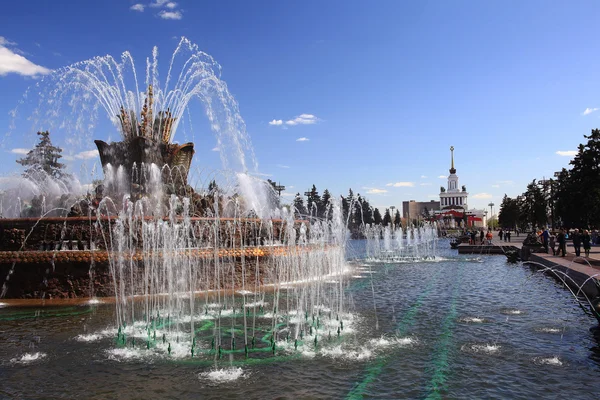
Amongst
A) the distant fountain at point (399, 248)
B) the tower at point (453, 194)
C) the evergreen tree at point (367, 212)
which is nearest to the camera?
the distant fountain at point (399, 248)

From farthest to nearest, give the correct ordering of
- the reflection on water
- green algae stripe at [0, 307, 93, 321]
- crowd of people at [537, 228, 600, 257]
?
crowd of people at [537, 228, 600, 257]
green algae stripe at [0, 307, 93, 321]
the reflection on water

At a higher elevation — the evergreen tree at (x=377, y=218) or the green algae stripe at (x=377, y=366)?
the evergreen tree at (x=377, y=218)

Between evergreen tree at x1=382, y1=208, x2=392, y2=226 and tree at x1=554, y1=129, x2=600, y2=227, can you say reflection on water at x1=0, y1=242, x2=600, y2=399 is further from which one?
evergreen tree at x1=382, y1=208, x2=392, y2=226

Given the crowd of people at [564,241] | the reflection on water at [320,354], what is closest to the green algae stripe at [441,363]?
the reflection on water at [320,354]

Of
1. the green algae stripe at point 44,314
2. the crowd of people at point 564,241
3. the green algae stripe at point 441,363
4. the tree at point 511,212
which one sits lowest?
the green algae stripe at point 441,363

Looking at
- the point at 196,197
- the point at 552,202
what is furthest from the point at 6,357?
the point at 552,202

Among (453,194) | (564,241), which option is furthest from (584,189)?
(453,194)

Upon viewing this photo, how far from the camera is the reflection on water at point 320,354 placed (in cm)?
607

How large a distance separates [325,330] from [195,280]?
6.01m

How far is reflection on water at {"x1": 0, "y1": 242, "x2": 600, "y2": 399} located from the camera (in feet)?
19.9

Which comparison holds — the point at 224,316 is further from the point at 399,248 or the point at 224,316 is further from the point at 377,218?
the point at 377,218

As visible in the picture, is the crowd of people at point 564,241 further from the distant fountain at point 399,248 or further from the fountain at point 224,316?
the distant fountain at point 399,248

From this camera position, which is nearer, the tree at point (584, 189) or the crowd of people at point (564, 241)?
the crowd of people at point (564, 241)

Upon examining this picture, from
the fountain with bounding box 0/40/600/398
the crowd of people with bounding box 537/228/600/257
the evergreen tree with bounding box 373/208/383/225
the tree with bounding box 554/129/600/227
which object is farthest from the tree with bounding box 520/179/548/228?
the fountain with bounding box 0/40/600/398
